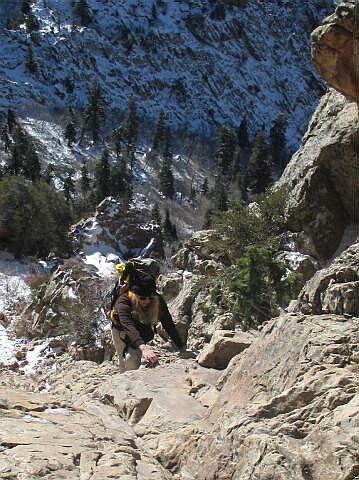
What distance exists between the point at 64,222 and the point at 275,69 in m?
70.7

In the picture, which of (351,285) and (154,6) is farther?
(154,6)

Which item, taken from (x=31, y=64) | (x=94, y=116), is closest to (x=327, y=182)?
(x=94, y=116)

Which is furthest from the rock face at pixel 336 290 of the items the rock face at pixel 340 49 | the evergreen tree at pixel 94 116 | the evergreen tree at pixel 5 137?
the evergreen tree at pixel 94 116

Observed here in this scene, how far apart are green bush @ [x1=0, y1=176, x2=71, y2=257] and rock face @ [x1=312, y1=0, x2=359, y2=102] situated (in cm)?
2247

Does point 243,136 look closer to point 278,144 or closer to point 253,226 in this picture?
point 278,144

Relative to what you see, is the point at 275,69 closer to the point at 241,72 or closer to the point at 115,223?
the point at 241,72

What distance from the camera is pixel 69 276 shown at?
676 inches

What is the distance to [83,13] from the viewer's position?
83.4 metres

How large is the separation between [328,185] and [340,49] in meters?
5.30

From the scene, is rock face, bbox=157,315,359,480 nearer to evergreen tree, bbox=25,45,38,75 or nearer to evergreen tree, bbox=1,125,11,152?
evergreen tree, bbox=1,125,11,152

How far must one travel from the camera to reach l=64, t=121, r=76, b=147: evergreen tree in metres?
63.4

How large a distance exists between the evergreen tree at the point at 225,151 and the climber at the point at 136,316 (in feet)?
194

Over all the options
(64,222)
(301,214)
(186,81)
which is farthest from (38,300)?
(186,81)

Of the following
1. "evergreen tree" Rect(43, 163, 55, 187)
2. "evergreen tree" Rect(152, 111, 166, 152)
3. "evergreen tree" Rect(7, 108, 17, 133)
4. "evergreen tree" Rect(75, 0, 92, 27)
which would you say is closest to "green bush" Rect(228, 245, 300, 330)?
"evergreen tree" Rect(43, 163, 55, 187)
